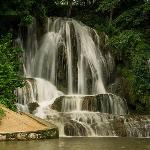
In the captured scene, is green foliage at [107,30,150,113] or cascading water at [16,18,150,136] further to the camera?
green foliage at [107,30,150,113]

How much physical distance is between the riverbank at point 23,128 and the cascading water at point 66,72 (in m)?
3.67

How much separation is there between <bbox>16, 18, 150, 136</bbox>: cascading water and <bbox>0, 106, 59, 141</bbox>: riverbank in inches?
145

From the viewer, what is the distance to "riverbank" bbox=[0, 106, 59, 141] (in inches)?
675

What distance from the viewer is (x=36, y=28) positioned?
32.8 meters

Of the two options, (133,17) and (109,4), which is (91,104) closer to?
(133,17)

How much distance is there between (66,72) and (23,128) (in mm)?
13003

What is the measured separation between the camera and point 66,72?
30.6m

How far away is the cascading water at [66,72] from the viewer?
25188 mm

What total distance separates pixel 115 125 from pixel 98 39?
483 inches

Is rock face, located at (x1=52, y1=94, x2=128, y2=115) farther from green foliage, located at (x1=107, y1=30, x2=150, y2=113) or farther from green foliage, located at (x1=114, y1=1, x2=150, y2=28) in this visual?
green foliage, located at (x1=114, y1=1, x2=150, y2=28)

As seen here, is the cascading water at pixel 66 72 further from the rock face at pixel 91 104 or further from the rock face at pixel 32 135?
the rock face at pixel 32 135

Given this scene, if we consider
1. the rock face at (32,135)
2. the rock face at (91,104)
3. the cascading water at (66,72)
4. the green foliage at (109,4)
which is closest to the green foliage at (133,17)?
the green foliage at (109,4)

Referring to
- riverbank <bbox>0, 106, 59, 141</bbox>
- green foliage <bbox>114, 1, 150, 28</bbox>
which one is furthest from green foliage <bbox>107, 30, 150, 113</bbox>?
riverbank <bbox>0, 106, 59, 141</bbox>

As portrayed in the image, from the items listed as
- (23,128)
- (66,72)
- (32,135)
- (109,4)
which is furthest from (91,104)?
(109,4)
